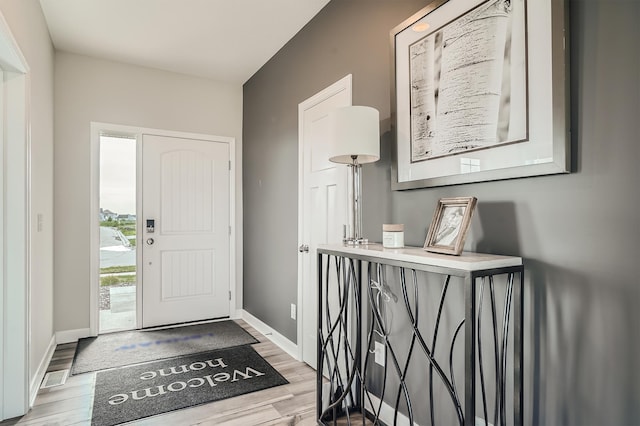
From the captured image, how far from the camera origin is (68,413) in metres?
2.16

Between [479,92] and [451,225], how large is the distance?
553 mm

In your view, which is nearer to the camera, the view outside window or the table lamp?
the table lamp

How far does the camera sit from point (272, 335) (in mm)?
3461

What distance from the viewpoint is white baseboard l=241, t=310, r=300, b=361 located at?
306 centimetres

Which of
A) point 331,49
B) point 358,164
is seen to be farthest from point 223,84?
point 358,164

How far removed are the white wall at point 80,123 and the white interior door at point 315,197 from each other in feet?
5.94

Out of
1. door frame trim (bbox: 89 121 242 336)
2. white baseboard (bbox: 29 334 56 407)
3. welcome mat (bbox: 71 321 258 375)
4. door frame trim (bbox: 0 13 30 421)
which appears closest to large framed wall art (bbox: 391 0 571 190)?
door frame trim (bbox: 0 13 30 421)

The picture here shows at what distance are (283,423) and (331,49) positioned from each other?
2374 mm

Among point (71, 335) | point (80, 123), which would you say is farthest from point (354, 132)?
point (71, 335)

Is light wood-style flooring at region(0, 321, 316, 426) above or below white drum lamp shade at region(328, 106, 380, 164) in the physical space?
below

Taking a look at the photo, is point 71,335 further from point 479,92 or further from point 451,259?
point 479,92

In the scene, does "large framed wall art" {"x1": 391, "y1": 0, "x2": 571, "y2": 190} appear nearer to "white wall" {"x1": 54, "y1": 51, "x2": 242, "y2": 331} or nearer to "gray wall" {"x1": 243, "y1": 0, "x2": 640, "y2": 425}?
"gray wall" {"x1": 243, "y1": 0, "x2": 640, "y2": 425}

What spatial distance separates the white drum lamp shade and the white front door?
2.56 m

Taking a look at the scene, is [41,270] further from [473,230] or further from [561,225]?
[561,225]
